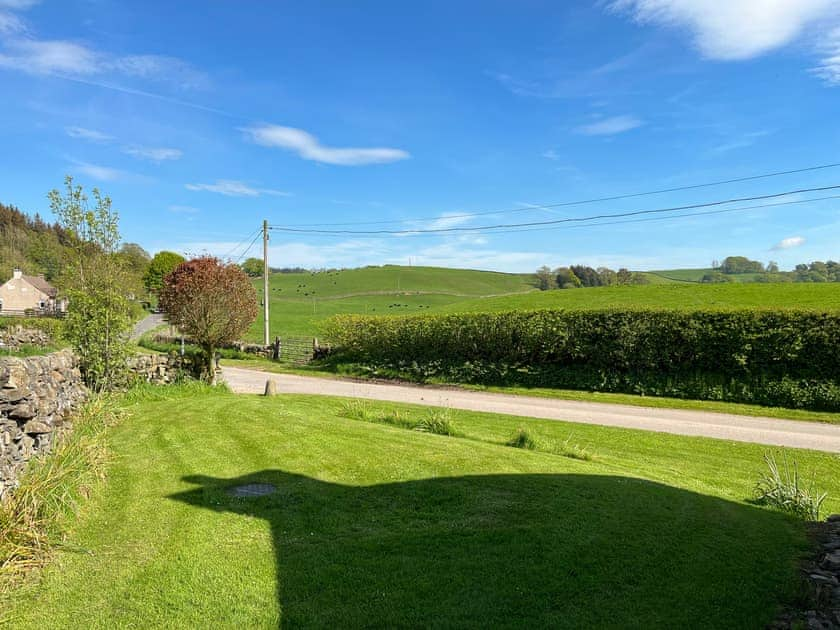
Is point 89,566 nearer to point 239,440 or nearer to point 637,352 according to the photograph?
point 239,440

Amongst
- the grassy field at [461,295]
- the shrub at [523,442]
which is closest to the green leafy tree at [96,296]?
the shrub at [523,442]

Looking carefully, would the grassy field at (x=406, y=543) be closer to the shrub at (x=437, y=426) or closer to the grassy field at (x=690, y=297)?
the shrub at (x=437, y=426)

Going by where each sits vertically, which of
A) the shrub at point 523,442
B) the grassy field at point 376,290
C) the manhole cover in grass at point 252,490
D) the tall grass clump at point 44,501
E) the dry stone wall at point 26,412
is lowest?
the shrub at point 523,442

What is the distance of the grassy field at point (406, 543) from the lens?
13.3ft

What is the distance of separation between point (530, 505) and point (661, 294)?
90.9 ft

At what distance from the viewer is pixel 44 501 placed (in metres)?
5.45

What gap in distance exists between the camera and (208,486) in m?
6.66

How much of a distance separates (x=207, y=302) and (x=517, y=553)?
15152 millimetres

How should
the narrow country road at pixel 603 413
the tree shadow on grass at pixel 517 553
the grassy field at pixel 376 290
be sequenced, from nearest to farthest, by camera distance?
the tree shadow on grass at pixel 517 553 → the narrow country road at pixel 603 413 → the grassy field at pixel 376 290

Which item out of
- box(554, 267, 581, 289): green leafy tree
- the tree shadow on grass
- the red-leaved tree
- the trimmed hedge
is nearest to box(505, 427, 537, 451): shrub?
the tree shadow on grass

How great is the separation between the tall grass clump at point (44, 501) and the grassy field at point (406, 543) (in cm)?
19

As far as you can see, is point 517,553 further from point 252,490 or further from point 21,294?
point 21,294

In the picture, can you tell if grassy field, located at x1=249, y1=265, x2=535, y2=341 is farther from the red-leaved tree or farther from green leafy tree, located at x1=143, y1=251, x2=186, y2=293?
the red-leaved tree

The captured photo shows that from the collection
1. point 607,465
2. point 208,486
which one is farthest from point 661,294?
point 208,486
